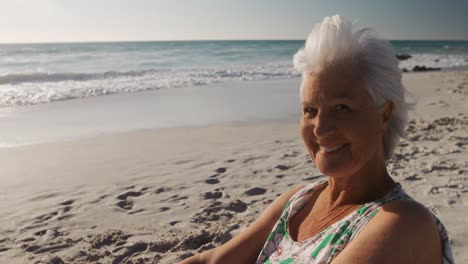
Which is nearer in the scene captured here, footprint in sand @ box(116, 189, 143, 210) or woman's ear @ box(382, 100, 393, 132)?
woman's ear @ box(382, 100, 393, 132)

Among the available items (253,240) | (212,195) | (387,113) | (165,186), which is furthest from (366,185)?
(165,186)

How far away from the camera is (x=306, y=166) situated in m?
5.77

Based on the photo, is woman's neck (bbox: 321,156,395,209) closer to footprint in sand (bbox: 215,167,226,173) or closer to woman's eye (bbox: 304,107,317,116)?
woman's eye (bbox: 304,107,317,116)

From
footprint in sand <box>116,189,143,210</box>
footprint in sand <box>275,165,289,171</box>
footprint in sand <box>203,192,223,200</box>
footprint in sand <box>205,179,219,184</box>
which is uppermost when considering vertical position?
footprint in sand <box>116,189,143,210</box>

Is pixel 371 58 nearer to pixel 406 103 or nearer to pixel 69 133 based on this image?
pixel 406 103

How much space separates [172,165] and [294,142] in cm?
202

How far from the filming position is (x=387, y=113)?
179cm

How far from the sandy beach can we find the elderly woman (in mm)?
1664

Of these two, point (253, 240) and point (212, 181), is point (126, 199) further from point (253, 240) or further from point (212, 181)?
point (253, 240)

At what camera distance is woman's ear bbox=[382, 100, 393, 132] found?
1.77m

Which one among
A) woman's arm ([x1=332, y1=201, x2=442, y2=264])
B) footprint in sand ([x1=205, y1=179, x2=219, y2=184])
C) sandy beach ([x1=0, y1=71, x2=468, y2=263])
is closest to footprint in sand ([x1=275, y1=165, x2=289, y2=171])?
sandy beach ([x1=0, y1=71, x2=468, y2=263])

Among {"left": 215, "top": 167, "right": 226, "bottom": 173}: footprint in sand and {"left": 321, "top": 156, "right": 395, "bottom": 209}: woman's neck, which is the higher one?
{"left": 321, "top": 156, "right": 395, "bottom": 209}: woman's neck

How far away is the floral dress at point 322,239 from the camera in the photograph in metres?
1.65

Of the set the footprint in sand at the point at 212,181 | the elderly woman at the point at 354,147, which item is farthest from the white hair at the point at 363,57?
the footprint in sand at the point at 212,181
